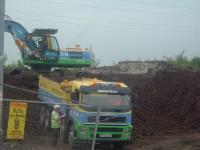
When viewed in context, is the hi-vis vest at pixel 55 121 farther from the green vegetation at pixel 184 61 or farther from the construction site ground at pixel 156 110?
the green vegetation at pixel 184 61

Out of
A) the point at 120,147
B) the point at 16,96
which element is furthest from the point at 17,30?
the point at 120,147

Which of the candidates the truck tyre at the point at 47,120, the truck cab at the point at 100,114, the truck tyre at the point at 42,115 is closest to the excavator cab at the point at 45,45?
the truck tyre at the point at 42,115

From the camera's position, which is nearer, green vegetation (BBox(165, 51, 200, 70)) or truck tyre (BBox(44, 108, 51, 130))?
truck tyre (BBox(44, 108, 51, 130))

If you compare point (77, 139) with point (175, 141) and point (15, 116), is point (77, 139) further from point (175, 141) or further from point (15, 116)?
point (15, 116)

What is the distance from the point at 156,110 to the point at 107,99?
1061cm

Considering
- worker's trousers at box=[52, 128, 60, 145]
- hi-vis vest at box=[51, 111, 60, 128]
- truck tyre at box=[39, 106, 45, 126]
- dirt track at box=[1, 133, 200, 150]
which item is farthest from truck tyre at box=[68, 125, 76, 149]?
truck tyre at box=[39, 106, 45, 126]

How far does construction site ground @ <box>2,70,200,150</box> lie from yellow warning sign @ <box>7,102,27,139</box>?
3.18m

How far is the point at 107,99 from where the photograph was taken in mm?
21703

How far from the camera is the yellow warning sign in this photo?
1485cm

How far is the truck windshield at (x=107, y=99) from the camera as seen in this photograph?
70.7 feet

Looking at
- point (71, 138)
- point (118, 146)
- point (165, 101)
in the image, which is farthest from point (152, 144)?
point (165, 101)

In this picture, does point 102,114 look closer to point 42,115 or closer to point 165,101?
point 42,115

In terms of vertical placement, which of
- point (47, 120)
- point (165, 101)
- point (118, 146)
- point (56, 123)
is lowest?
point (118, 146)

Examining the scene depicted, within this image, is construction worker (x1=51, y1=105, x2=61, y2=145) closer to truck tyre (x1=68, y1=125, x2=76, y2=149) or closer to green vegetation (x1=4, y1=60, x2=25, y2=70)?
truck tyre (x1=68, y1=125, x2=76, y2=149)
